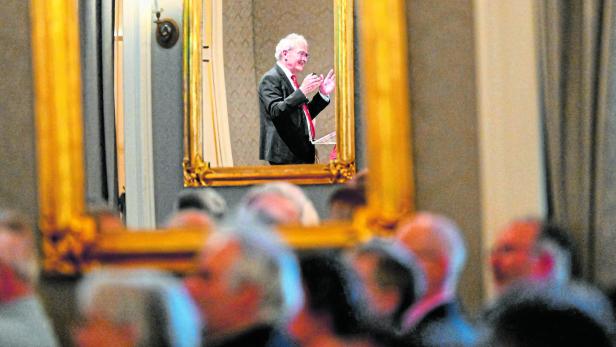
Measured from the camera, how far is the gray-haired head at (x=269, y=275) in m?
2.08

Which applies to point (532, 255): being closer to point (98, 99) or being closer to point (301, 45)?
point (301, 45)

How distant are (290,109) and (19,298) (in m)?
0.98

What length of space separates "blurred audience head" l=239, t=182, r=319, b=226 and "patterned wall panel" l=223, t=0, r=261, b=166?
0.38 ft

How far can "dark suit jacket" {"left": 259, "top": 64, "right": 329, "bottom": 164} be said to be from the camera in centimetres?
292

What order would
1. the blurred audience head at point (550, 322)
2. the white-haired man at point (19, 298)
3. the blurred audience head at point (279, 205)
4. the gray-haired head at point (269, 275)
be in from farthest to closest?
the blurred audience head at point (279, 205) → the white-haired man at point (19, 298) → the gray-haired head at point (269, 275) → the blurred audience head at point (550, 322)

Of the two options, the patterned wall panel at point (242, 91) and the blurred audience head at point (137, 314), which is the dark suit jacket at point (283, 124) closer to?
the patterned wall panel at point (242, 91)

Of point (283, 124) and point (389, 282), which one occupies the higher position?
point (283, 124)

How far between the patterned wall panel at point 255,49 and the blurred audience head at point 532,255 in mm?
684

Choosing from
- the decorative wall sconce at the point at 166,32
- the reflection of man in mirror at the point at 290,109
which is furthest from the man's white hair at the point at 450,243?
the decorative wall sconce at the point at 166,32

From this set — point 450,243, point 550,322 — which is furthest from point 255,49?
point 550,322

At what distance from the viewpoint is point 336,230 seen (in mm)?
2766

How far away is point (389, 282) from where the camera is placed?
2299 millimetres

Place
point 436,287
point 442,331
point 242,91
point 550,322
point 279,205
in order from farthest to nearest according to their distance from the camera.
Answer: point 242,91 → point 279,205 → point 436,287 → point 442,331 → point 550,322

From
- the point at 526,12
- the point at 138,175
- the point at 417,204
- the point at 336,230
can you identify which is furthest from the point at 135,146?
the point at 526,12
